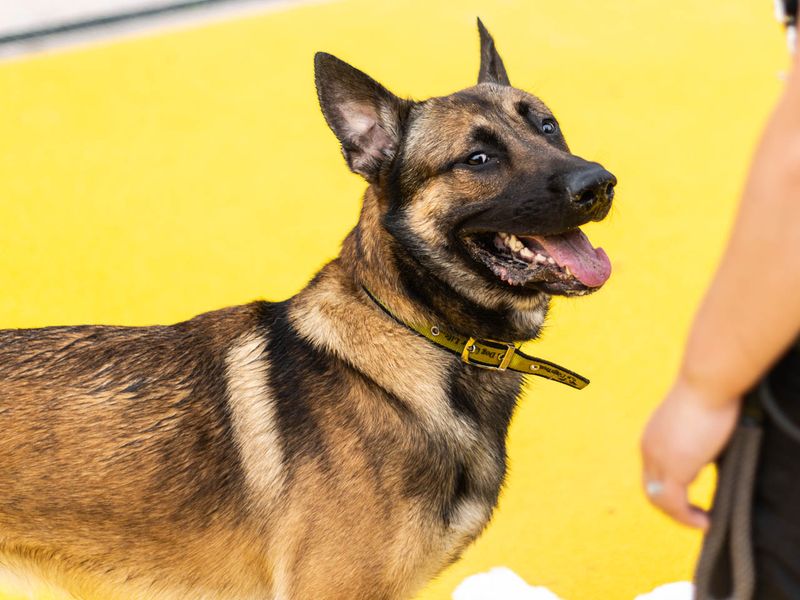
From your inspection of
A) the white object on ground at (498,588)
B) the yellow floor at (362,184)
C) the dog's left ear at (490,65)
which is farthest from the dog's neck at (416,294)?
the yellow floor at (362,184)

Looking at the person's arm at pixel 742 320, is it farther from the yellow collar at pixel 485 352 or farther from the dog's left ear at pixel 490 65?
the dog's left ear at pixel 490 65

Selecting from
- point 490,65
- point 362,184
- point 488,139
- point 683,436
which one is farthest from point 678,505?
point 362,184

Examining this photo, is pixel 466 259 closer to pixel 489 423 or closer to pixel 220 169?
pixel 489 423

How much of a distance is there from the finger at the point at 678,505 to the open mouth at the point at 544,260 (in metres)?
0.99

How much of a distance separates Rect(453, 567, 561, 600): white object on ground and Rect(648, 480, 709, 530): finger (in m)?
1.58

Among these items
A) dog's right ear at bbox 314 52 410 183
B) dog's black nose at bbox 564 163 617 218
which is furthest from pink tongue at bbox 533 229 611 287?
dog's right ear at bbox 314 52 410 183

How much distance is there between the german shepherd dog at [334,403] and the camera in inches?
86.7

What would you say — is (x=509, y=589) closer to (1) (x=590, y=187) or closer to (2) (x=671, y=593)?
(2) (x=671, y=593)

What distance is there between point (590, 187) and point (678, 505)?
1.09 metres

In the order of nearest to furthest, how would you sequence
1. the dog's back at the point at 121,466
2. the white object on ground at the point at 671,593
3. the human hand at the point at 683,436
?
the human hand at the point at 683,436
the dog's back at the point at 121,466
the white object on ground at the point at 671,593

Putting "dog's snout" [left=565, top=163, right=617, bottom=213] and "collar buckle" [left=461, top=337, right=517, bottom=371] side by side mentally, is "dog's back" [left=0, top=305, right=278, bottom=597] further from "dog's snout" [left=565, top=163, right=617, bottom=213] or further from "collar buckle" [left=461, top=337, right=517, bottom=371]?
"dog's snout" [left=565, top=163, right=617, bottom=213]

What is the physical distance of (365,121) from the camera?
8.07 ft

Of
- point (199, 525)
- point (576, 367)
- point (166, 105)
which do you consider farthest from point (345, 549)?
point (166, 105)

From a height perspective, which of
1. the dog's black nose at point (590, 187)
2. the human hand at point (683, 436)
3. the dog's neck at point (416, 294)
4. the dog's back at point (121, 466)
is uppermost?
the dog's black nose at point (590, 187)
